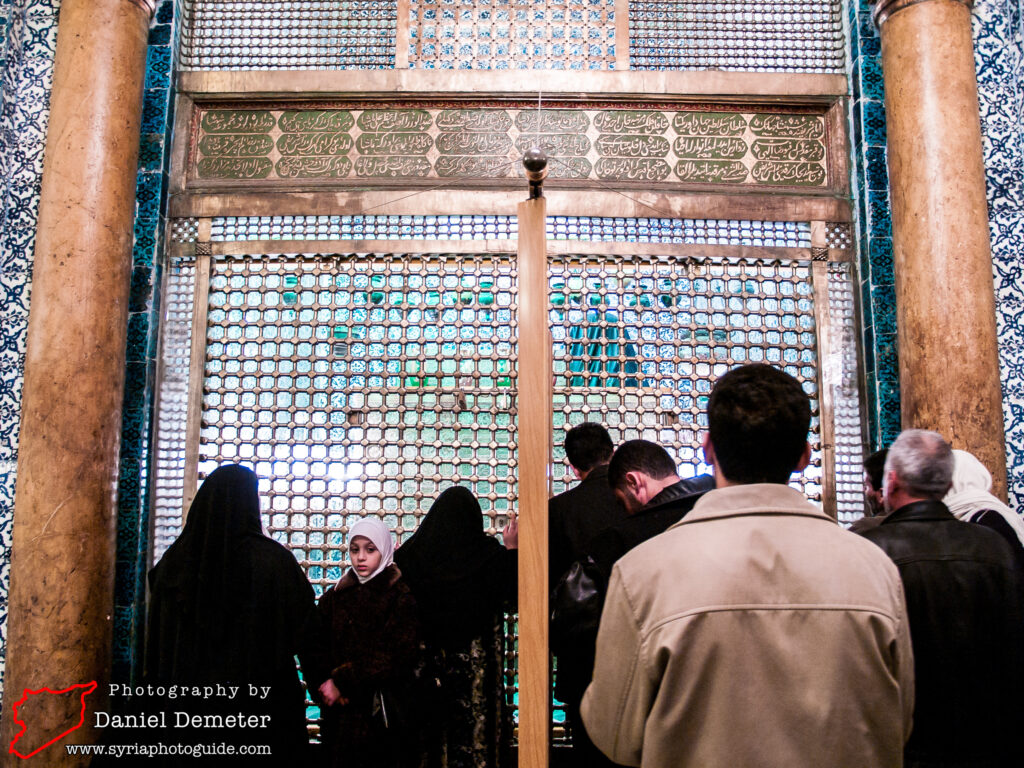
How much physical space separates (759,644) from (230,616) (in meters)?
1.79

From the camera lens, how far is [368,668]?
7.79 ft

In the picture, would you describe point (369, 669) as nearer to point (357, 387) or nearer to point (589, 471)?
point (589, 471)

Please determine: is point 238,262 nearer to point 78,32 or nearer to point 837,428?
point 78,32

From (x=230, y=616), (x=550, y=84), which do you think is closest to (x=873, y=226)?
(x=550, y=84)

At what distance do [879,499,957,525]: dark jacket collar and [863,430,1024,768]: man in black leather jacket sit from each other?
0.05m

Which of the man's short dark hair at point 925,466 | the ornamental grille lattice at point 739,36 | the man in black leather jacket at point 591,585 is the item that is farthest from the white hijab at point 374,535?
the ornamental grille lattice at point 739,36

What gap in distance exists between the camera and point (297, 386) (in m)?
3.43

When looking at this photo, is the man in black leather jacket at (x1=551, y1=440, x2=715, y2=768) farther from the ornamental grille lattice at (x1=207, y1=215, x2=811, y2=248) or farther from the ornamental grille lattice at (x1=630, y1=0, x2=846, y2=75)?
the ornamental grille lattice at (x1=630, y1=0, x2=846, y2=75)

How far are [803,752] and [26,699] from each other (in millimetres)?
2918

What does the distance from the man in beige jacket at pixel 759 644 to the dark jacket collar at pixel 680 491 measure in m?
0.77

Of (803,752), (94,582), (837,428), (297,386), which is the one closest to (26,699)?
(94,582)

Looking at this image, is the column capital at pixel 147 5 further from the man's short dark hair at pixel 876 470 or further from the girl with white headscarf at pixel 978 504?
the girl with white headscarf at pixel 978 504

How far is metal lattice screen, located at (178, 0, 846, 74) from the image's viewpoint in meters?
3.72

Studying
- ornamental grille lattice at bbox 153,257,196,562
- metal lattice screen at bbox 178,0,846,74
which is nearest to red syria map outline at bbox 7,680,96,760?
ornamental grille lattice at bbox 153,257,196,562
